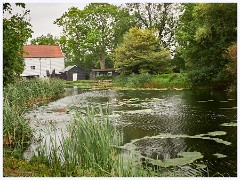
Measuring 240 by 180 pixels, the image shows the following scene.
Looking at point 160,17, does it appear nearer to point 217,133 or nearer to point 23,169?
point 217,133

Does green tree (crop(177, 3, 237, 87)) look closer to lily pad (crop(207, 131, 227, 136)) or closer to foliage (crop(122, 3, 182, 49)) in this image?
foliage (crop(122, 3, 182, 49))

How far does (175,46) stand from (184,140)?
6.14ft

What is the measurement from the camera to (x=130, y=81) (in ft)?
23.4

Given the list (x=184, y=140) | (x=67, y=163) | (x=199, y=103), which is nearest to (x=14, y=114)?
(x=67, y=163)

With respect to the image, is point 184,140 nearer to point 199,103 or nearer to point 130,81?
point 130,81

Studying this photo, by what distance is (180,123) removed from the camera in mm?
6434

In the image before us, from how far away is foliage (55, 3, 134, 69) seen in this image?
19.3ft

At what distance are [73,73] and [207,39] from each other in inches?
104

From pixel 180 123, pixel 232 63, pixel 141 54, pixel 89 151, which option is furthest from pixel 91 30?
pixel 89 151

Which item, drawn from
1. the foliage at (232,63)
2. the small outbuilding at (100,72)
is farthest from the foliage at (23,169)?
the foliage at (232,63)

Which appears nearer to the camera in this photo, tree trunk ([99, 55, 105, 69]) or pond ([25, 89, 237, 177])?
pond ([25, 89, 237, 177])

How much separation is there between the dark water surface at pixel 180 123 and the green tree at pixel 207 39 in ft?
2.36

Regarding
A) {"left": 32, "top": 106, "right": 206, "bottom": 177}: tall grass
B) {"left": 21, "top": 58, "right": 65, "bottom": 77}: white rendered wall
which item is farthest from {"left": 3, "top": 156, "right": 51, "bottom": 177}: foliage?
{"left": 21, "top": 58, "right": 65, "bottom": 77}: white rendered wall

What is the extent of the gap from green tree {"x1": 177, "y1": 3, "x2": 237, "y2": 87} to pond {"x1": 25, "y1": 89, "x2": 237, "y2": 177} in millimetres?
764
